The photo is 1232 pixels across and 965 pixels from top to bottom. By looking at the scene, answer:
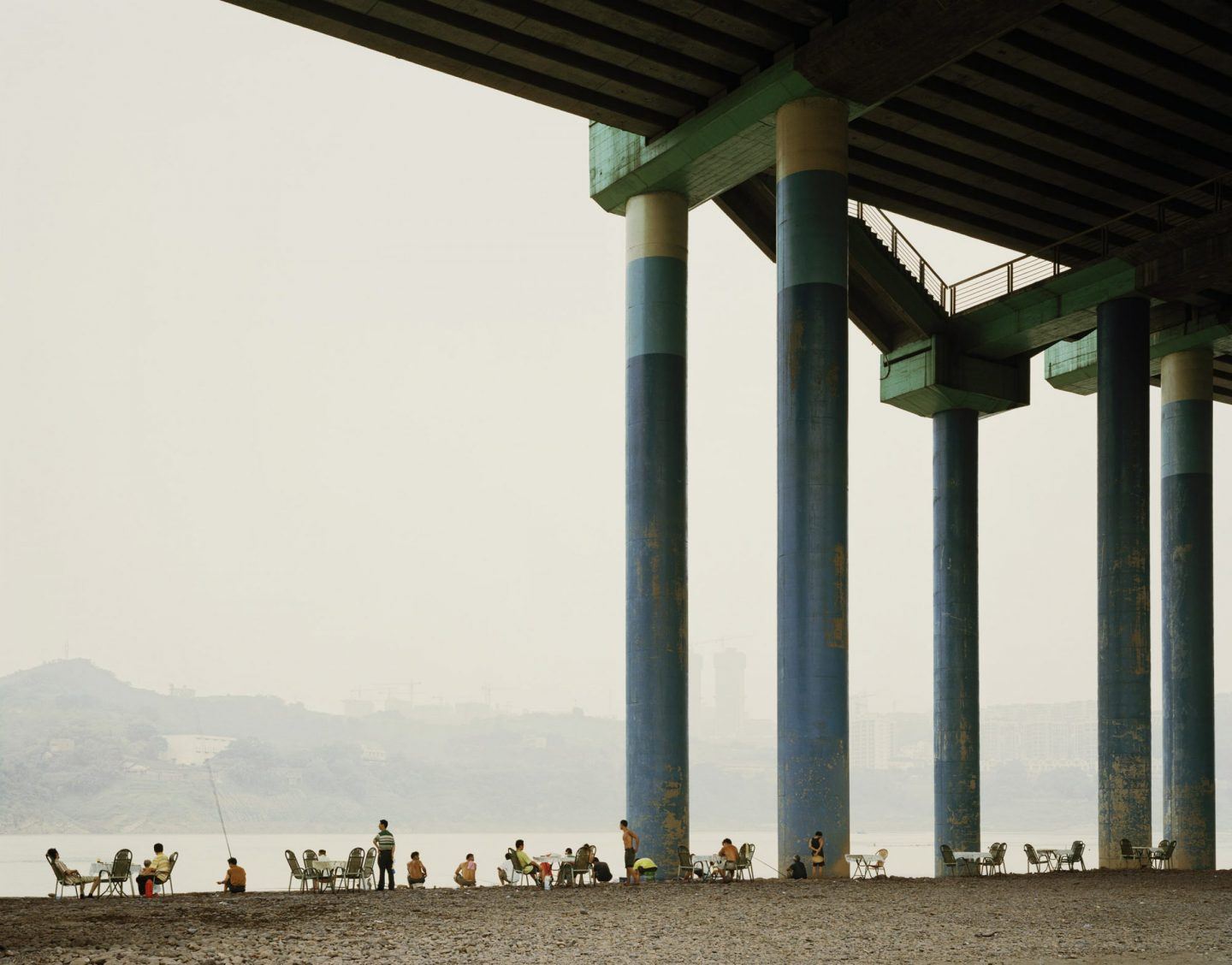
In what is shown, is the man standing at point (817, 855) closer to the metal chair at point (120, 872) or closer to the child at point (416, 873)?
the child at point (416, 873)

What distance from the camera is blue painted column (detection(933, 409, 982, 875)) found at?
35.8 metres

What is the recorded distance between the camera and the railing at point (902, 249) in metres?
33.6

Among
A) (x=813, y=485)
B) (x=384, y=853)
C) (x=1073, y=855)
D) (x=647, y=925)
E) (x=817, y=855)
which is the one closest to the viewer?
(x=647, y=925)

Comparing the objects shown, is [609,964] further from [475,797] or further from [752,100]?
[475,797]

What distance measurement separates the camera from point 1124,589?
103 feet

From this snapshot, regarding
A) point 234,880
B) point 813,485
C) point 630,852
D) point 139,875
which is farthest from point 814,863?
point 139,875

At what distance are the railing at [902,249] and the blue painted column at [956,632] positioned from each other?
3.35 m

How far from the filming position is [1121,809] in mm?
31000

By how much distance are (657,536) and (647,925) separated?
12852 mm

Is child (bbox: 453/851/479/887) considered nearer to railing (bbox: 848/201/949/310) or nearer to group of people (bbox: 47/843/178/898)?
group of people (bbox: 47/843/178/898)

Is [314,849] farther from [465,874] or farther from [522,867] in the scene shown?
[522,867]

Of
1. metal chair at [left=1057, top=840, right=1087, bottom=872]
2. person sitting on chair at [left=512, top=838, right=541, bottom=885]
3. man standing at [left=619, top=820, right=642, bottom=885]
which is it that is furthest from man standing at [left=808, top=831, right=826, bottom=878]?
metal chair at [left=1057, top=840, right=1087, bottom=872]

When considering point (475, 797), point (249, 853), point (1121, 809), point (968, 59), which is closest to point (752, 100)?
point (968, 59)

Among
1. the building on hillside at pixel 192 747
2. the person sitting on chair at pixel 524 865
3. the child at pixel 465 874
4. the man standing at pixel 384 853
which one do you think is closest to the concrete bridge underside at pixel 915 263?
the person sitting on chair at pixel 524 865
